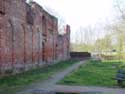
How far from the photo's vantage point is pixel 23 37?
22.0m

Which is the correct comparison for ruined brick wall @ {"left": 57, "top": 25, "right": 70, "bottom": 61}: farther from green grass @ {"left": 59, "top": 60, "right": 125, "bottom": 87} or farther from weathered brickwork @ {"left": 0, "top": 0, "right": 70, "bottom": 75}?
green grass @ {"left": 59, "top": 60, "right": 125, "bottom": 87}

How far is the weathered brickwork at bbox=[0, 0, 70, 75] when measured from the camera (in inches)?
706

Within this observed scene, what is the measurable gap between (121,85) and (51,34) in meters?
20.6

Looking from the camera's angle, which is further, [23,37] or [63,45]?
[63,45]

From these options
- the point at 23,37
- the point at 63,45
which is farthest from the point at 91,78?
the point at 63,45

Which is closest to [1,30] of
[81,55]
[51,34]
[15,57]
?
[15,57]

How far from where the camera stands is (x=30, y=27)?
24297 mm

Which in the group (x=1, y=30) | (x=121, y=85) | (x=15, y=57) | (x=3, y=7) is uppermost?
(x=3, y=7)

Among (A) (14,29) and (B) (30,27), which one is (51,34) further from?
(A) (14,29)

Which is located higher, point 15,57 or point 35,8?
point 35,8

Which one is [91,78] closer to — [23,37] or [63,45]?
[23,37]

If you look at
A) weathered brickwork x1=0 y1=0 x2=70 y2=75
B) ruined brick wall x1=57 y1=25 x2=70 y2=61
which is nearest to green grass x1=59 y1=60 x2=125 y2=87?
weathered brickwork x1=0 y1=0 x2=70 y2=75

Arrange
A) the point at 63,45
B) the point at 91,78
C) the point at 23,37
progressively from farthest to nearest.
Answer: the point at 63,45
the point at 23,37
the point at 91,78

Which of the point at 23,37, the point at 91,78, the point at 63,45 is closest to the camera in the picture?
the point at 91,78
